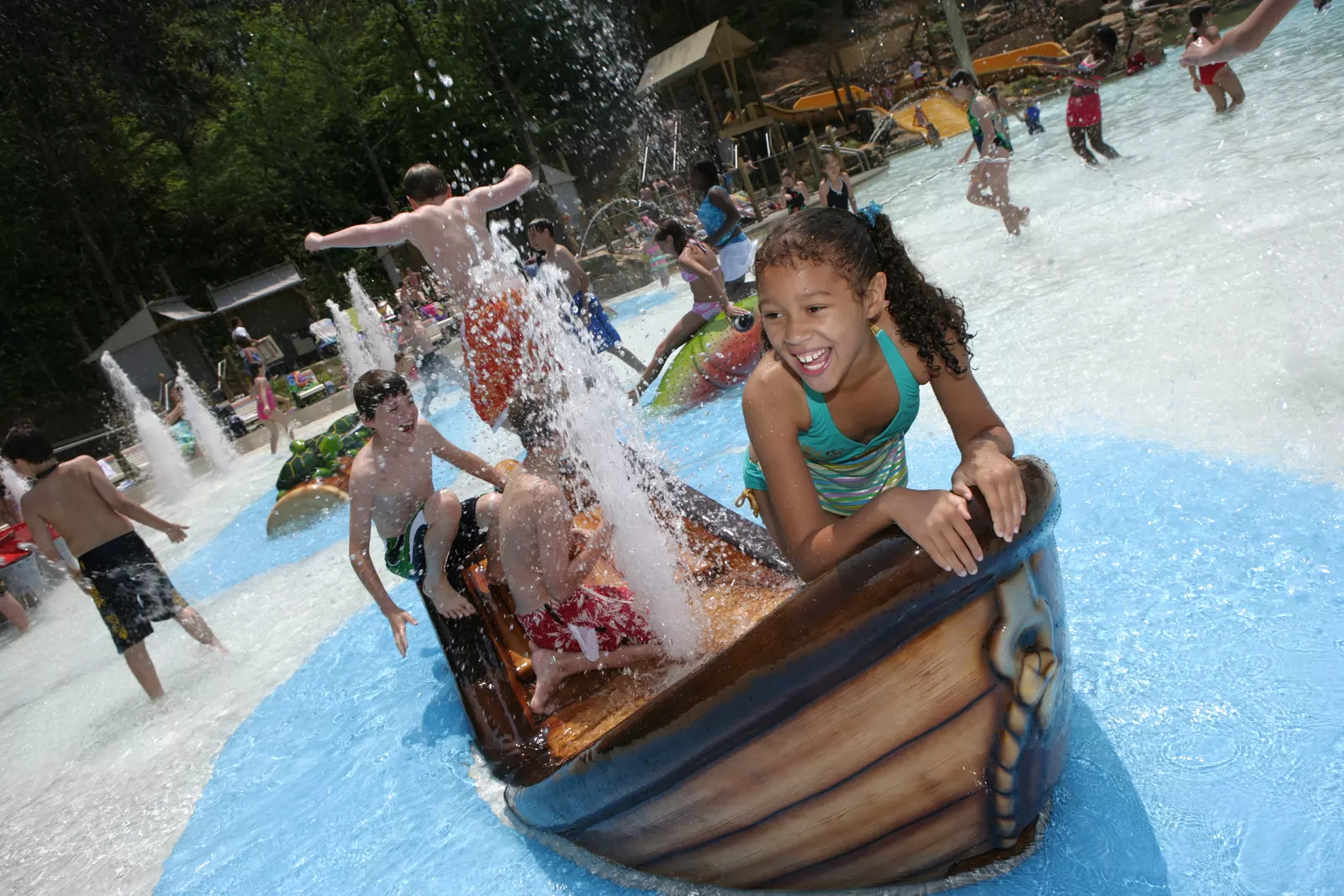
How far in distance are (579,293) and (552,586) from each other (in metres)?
5.24

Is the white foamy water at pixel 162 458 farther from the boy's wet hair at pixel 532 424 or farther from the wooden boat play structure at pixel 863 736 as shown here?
the wooden boat play structure at pixel 863 736

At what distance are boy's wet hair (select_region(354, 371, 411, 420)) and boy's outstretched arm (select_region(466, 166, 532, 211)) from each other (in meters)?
1.81

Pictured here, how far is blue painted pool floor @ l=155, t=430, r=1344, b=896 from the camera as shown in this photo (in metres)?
2.09

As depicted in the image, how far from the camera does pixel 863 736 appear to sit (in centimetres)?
178

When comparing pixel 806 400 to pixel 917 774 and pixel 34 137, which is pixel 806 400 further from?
pixel 34 137

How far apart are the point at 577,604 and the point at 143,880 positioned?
7.65 ft

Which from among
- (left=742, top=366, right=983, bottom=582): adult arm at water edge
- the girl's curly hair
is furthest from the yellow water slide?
(left=742, top=366, right=983, bottom=582): adult arm at water edge

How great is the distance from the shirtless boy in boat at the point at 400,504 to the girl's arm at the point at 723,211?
4.41 metres

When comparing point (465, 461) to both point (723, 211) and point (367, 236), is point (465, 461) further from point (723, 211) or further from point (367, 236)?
point (723, 211)

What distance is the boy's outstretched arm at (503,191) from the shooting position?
5.21 metres

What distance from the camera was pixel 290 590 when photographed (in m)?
7.04

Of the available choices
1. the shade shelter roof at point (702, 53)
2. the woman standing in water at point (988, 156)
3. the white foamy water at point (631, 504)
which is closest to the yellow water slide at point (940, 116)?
the shade shelter roof at point (702, 53)

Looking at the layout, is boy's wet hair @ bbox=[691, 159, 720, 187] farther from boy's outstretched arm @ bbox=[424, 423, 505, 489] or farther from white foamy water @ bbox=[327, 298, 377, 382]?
white foamy water @ bbox=[327, 298, 377, 382]

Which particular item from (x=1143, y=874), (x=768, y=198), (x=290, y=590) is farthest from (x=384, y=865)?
(x=768, y=198)
